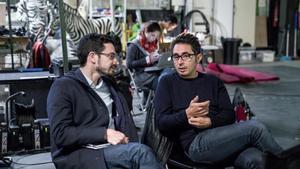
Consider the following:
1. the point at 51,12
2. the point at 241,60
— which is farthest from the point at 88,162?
the point at 241,60

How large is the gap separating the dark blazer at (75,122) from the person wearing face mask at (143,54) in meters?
2.54

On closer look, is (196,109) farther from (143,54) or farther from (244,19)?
(244,19)

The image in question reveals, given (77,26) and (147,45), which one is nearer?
(147,45)

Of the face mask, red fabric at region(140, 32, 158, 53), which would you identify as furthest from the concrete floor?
the face mask

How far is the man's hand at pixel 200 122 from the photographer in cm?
258

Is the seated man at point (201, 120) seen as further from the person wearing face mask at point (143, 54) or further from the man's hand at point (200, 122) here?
the person wearing face mask at point (143, 54)

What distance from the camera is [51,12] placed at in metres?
5.68

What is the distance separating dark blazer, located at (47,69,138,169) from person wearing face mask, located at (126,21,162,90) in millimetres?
2538

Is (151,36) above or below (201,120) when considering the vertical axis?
above

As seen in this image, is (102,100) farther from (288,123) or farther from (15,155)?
(288,123)

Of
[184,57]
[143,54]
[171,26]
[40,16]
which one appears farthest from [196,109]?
[171,26]

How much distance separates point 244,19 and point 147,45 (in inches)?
227

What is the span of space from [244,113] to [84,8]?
5.83 m

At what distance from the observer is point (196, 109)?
255 centimetres
